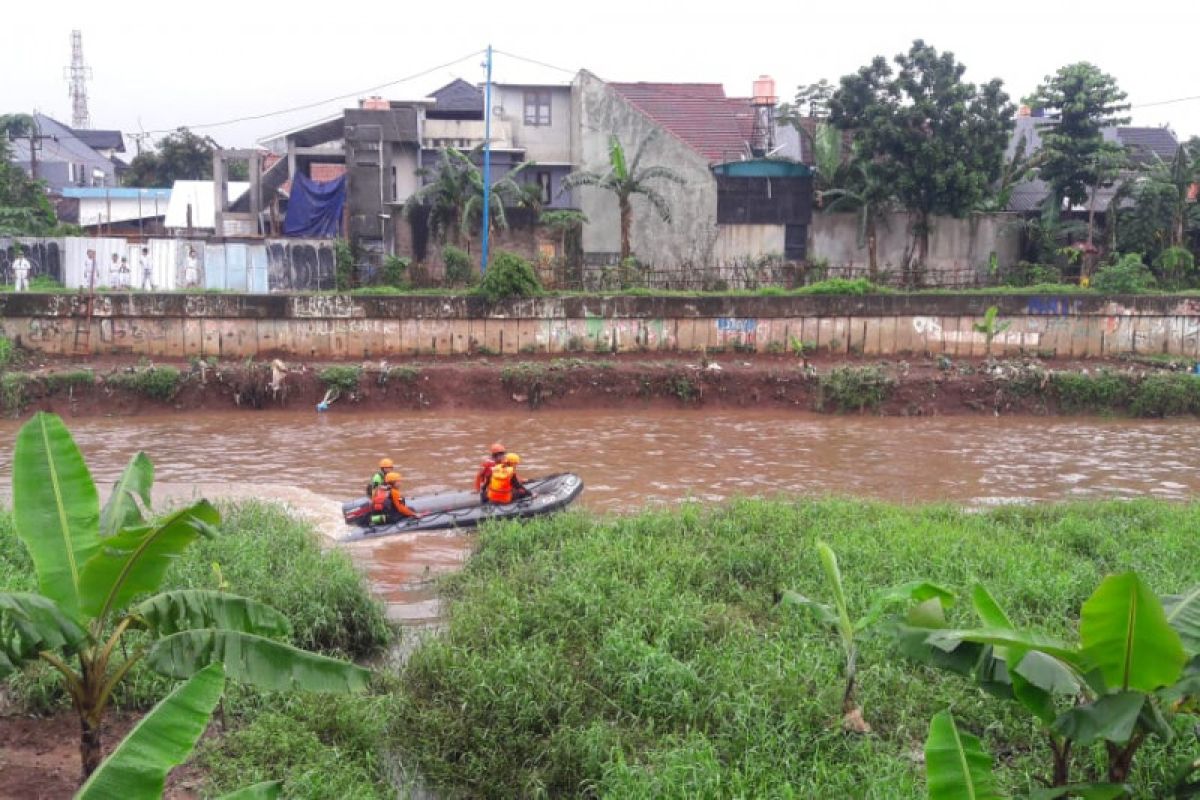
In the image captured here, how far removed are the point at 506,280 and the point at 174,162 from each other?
2574 centimetres

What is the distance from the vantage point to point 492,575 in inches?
341

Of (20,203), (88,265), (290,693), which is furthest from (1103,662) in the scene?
(20,203)

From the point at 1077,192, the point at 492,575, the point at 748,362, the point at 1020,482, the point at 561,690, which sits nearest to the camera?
the point at 561,690

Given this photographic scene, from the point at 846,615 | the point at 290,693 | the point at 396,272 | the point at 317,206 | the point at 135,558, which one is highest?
the point at 317,206

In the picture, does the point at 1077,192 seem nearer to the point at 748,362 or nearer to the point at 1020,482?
the point at 748,362

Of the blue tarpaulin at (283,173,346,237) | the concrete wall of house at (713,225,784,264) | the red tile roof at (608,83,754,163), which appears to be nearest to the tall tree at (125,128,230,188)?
the blue tarpaulin at (283,173,346,237)

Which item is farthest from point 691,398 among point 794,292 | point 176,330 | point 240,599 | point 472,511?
point 240,599

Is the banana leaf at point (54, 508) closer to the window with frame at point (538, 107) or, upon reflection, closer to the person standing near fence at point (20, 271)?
the person standing near fence at point (20, 271)

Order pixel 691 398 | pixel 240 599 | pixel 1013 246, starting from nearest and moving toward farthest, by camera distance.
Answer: pixel 240 599, pixel 691 398, pixel 1013 246

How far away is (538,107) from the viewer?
2984cm

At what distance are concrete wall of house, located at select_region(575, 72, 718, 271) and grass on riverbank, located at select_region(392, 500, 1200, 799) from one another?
62.0 feet

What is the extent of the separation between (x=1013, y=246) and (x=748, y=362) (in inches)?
444

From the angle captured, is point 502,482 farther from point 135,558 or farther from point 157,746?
point 157,746

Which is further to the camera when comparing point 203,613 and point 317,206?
point 317,206
